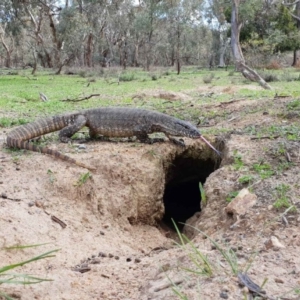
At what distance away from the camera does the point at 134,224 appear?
5.86 m

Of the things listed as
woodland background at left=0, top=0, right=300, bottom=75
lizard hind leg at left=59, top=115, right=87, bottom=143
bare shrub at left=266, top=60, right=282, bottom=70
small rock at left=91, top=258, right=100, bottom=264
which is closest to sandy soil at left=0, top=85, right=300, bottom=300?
small rock at left=91, top=258, right=100, bottom=264

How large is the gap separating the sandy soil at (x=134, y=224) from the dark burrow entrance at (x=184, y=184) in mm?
304

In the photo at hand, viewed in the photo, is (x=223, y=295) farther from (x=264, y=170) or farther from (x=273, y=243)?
(x=264, y=170)

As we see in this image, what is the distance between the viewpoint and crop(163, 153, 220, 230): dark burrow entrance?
7250 mm

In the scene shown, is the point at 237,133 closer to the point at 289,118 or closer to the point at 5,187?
the point at 289,118

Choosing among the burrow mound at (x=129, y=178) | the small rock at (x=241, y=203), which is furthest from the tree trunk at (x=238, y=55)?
the small rock at (x=241, y=203)

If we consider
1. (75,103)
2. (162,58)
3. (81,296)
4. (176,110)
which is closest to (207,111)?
(176,110)

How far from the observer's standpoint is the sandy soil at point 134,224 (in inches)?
117

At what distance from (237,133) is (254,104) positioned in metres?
2.48

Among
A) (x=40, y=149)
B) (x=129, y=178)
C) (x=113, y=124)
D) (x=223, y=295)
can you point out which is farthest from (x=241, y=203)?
(x=113, y=124)

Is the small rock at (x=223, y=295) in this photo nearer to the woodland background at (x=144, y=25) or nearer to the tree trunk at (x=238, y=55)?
the tree trunk at (x=238, y=55)

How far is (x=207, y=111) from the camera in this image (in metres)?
9.20

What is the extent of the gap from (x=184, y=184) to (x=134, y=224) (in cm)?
280

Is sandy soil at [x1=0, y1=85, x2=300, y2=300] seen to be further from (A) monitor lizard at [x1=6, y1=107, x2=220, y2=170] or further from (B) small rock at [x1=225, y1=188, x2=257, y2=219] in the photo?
(A) monitor lizard at [x1=6, y1=107, x2=220, y2=170]
